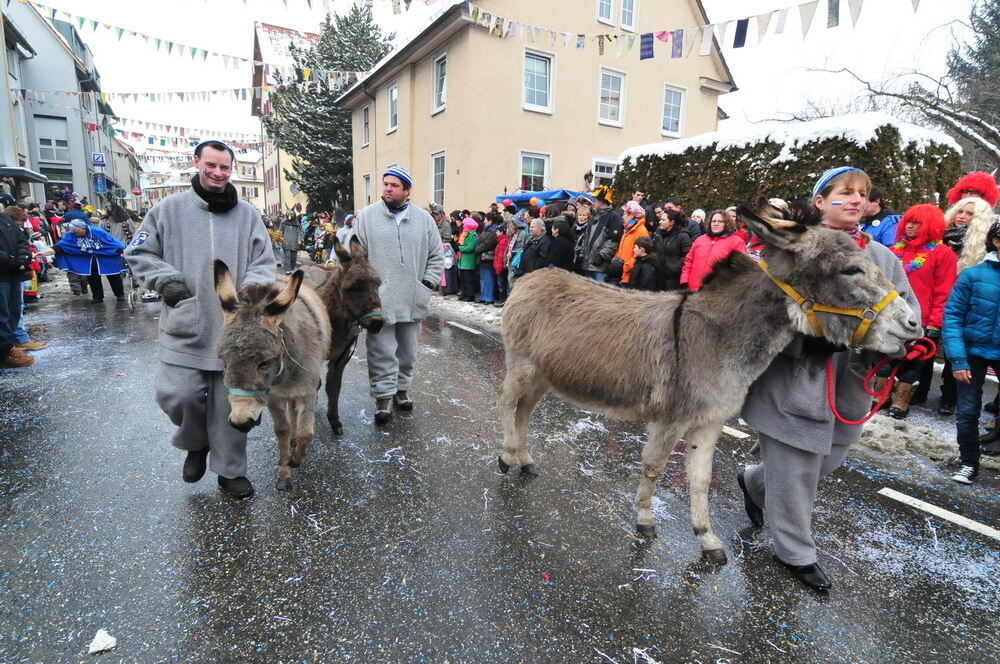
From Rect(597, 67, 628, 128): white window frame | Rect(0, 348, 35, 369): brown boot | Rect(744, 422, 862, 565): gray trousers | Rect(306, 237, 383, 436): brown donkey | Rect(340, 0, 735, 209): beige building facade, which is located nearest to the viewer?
Rect(744, 422, 862, 565): gray trousers

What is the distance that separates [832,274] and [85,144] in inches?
1853

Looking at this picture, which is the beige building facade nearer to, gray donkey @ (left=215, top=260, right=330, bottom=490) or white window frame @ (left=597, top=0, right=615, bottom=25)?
white window frame @ (left=597, top=0, right=615, bottom=25)

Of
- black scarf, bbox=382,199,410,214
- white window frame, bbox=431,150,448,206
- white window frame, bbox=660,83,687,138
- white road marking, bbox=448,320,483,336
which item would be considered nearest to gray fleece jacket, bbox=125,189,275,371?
black scarf, bbox=382,199,410,214

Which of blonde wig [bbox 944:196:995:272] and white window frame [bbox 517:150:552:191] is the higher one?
white window frame [bbox 517:150:552:191]

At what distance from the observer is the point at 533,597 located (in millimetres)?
2375

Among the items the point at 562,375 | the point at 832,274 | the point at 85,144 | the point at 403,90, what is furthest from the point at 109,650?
the point at 85,144

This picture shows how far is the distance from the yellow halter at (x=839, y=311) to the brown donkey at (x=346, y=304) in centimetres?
292

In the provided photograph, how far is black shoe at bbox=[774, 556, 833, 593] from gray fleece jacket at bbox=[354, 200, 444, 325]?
3380mm

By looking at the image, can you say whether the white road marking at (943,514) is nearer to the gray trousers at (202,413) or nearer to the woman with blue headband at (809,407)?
the woman with blue headband at (809,407)

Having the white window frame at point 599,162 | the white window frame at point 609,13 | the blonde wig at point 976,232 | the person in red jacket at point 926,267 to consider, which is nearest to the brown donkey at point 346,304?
the person in red jacket at point 926,267

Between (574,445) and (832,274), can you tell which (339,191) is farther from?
(832,274)

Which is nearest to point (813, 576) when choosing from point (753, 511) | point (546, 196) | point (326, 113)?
point (753, 511)

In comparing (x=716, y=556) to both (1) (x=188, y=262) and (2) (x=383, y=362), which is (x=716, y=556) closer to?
(2) (x=383, y=362)

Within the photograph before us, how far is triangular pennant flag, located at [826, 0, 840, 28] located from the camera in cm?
685
